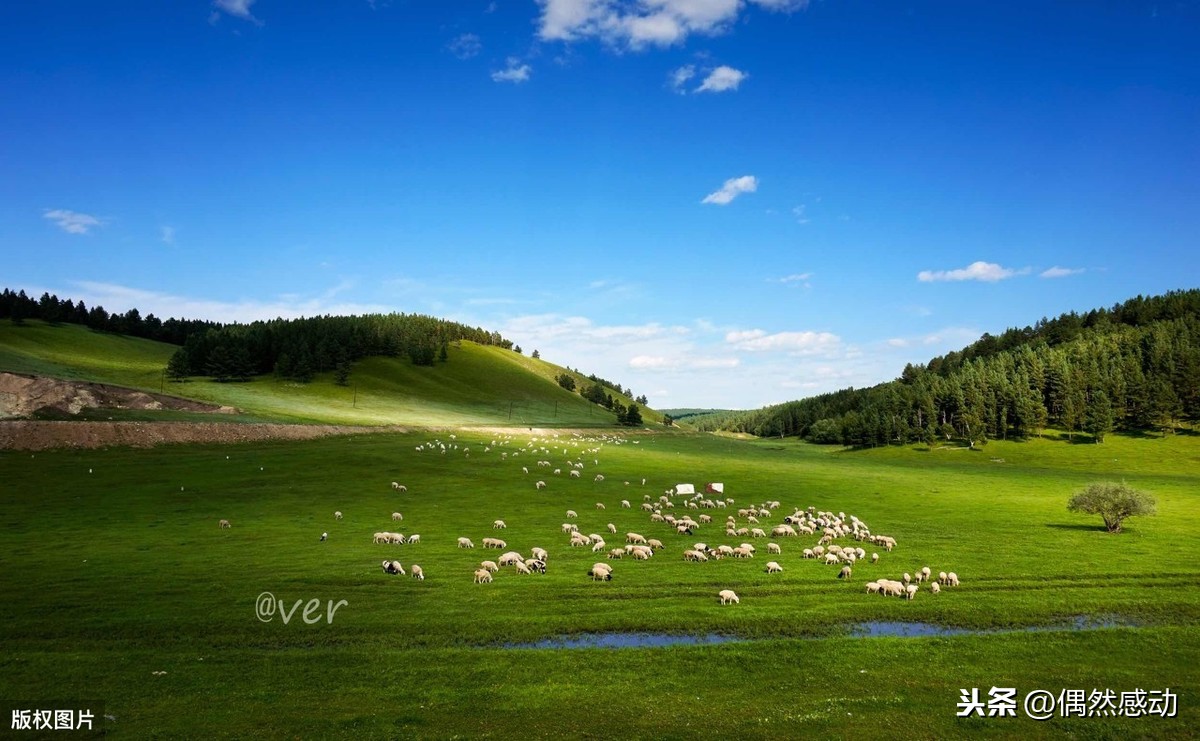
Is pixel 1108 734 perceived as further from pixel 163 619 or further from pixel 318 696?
pixel 163 619

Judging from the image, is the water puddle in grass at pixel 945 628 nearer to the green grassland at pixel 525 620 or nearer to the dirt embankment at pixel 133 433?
the green grassland at pixel 525 620

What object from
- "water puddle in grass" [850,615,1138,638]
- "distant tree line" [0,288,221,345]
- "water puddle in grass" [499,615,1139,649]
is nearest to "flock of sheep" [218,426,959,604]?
"water puddle in grass" [850,615,1138,638]

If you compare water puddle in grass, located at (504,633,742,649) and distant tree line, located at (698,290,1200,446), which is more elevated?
distant tree line, located at (698,290,1200,446)

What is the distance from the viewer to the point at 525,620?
2495 centimetres

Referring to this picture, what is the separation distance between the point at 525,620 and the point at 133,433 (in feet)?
223

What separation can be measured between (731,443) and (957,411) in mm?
53768

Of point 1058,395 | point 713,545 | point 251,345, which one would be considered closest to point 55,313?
point 251,345

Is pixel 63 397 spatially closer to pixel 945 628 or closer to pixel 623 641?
pixel 623 641

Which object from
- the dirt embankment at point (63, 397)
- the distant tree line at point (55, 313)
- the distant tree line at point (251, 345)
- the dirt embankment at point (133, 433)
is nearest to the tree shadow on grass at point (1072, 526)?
the dirt embankment at point (133, 433)

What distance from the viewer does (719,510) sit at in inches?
2222

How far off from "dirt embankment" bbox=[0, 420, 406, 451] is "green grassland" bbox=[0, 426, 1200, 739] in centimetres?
1097

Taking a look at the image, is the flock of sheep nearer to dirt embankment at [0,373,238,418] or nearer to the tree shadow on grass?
the tree shadow on grass

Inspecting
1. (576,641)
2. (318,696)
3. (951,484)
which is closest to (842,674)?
(576,641)

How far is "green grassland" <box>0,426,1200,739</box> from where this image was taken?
56.5ft
